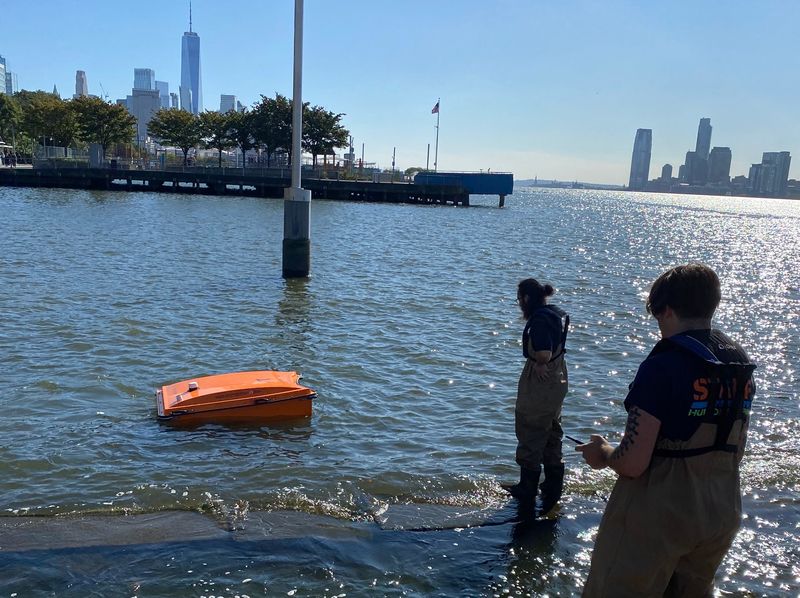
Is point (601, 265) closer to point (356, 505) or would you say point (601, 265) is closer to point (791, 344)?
point (791, 344)

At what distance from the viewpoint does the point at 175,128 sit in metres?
90.3

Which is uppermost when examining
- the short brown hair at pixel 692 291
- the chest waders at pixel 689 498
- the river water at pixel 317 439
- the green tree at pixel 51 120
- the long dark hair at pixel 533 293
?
the green tree at pixel 51 120

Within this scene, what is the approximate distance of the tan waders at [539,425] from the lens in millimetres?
5855

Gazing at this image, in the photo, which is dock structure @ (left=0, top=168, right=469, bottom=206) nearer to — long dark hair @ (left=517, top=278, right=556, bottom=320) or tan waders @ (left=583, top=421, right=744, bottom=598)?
long dark hair @ (left=517, top=278, right=556, bottom=320)

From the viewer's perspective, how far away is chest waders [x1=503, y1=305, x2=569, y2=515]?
5828mm

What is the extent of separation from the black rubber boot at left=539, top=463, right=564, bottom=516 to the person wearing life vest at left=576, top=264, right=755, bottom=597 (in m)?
3.06

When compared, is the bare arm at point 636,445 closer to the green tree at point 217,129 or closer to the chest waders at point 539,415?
the chest waders at point 539,415

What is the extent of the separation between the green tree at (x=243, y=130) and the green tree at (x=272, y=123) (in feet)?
2.65

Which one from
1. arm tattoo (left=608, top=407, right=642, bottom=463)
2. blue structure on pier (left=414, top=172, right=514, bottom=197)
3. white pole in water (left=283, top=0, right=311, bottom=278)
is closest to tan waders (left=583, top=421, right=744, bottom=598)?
arm tattoo (left=608, top=407, right=642, bottom=463)

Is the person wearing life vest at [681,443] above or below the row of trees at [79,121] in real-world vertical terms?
below

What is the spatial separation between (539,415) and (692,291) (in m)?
3.01

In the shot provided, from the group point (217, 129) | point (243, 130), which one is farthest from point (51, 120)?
point (243, 130)

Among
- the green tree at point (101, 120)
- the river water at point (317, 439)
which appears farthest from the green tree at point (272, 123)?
the river water at point (317, 439)

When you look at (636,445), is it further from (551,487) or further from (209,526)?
(209,526)
